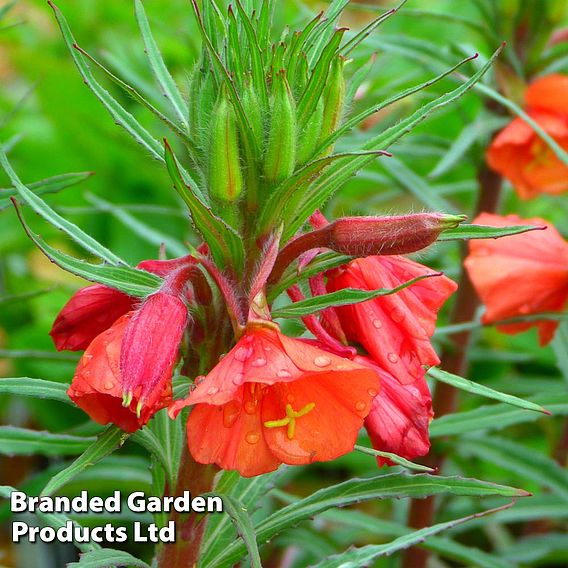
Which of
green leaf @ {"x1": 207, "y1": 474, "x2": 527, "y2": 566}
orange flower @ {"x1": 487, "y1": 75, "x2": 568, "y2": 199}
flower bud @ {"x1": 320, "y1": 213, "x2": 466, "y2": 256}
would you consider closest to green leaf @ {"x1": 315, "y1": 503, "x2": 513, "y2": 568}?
green leaf @ {"x1": 207, "y1": 474, "x2": 527, "y2": 566}

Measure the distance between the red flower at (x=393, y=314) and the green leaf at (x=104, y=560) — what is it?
1.19ft

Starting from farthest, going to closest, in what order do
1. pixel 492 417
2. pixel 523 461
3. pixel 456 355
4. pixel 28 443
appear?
pixel 456 355
pixel 523 461
pixel 492 417
pixel 28 443

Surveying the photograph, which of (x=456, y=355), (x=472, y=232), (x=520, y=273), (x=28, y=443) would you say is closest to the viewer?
(x=472, y=232)

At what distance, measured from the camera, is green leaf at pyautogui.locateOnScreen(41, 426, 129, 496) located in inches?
32.0

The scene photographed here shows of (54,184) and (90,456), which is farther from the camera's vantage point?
(54,184)

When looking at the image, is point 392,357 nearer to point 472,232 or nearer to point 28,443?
point 472,232

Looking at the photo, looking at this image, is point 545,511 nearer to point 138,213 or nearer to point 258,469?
point 258,469

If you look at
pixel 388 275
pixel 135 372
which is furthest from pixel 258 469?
pixel 388 275

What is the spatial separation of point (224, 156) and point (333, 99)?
15 centimetres

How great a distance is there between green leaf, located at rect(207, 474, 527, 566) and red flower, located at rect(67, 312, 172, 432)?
304 mm

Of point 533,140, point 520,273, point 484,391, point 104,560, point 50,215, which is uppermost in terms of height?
point 533,140

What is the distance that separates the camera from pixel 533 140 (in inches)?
66.6

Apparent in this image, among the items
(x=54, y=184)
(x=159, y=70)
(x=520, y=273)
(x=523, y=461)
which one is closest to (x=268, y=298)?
(x=159, y=70)

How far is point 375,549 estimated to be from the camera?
1.07 m
